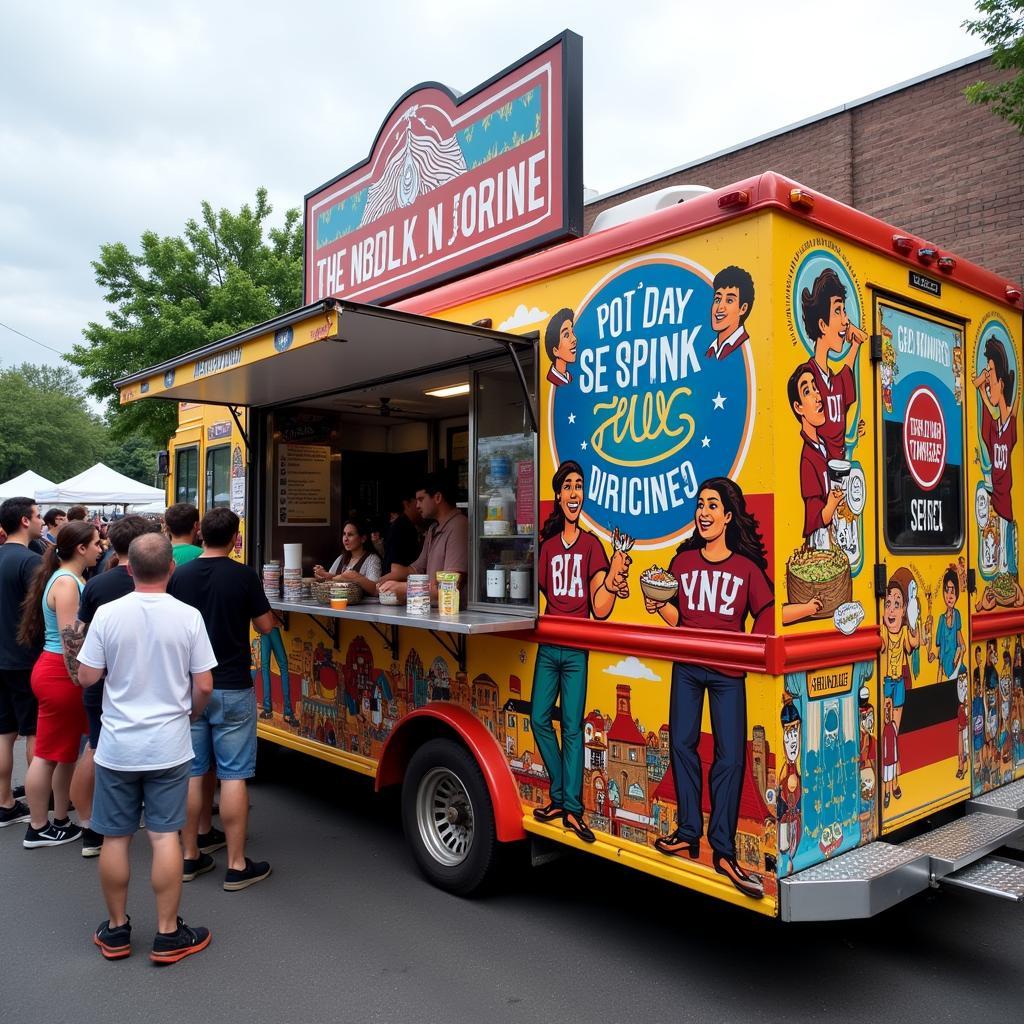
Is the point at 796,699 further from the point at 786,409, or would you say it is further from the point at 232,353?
the point at 232,353

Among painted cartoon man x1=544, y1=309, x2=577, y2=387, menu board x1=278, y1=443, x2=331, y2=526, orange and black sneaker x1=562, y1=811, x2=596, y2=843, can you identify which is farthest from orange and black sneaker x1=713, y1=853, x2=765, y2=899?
menu board x1=278, y1=443, x2=331, y2=526

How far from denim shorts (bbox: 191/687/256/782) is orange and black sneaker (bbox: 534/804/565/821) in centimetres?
158

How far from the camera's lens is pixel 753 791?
308 centimetres

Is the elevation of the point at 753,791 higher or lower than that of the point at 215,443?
lower

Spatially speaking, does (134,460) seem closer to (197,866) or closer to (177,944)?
(197,866)

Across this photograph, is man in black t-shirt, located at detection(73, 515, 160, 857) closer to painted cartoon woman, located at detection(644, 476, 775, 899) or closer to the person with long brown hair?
the person with long brown hair

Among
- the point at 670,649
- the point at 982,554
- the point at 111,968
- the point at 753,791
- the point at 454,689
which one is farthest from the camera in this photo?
the point at 454,689

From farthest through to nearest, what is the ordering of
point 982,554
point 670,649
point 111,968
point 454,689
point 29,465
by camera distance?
point 29,465 → point 454,689 → point 982,554 → point 111,968 → point 670,649

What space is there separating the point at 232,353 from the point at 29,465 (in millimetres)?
56751

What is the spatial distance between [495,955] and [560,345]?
2771 mm

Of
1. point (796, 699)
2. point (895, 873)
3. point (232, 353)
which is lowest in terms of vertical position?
point (895, 873)

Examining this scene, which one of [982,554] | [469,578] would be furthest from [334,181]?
[982,554]

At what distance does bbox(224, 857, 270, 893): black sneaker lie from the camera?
450 centimetres

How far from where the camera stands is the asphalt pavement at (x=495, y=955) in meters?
3.29
